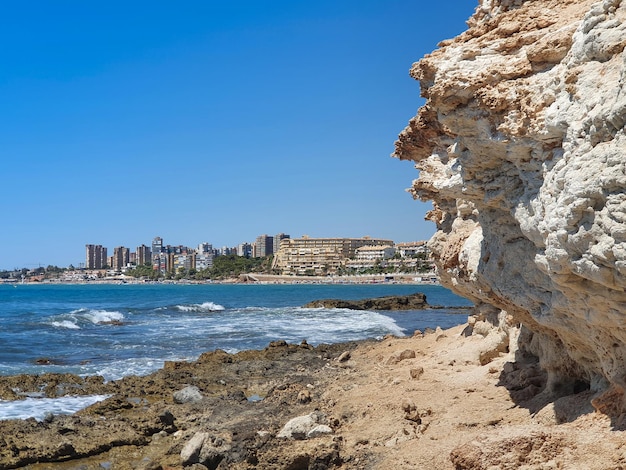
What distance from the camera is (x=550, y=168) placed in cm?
579

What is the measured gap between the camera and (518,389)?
8.33 m

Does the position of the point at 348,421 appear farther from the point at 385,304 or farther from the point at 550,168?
the point at 385,304

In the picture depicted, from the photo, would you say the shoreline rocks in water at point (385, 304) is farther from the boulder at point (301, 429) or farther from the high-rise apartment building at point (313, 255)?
the high-rise apartment building at point (313, 255)

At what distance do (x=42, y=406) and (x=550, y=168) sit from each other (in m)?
10.9

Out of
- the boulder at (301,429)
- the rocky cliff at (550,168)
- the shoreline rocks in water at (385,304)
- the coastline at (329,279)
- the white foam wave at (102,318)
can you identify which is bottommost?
the coastline at (329,279)

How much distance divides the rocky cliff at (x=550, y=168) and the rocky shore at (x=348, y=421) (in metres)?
0.65

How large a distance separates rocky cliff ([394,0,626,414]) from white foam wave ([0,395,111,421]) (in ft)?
26.9

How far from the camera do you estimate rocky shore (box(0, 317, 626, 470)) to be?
569 cm

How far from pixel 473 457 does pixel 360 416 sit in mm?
3655

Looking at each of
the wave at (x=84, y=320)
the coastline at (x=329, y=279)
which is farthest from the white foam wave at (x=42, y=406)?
the coastline at (x=329, y=279)

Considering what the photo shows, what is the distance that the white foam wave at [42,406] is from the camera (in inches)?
448

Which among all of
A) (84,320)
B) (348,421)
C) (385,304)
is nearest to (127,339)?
(84,320)

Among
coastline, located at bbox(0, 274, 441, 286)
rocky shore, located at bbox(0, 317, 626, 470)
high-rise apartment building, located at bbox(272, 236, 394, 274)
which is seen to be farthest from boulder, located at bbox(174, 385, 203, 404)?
high-rise apartment building, located at bbox(272, 236, 394, 274)

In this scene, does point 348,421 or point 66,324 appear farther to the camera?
point 66,324
